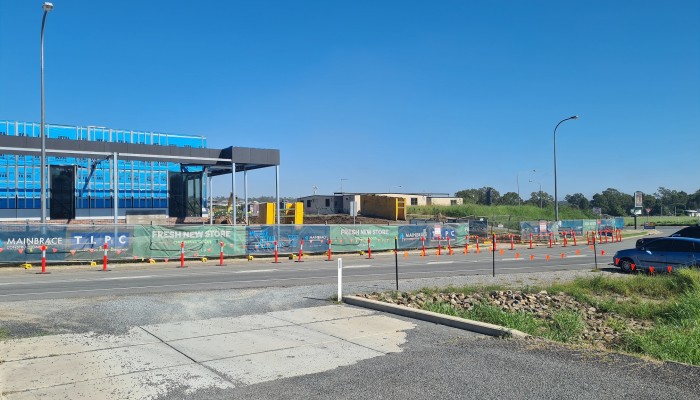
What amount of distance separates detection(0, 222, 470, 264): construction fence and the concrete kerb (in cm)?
1553

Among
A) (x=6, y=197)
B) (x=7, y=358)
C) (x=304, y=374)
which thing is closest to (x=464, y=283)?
(x=304, y=374)

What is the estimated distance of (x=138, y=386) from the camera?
6570 millimetres

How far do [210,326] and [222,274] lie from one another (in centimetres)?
1170

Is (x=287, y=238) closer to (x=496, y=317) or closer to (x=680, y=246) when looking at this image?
(x=680, y=246)

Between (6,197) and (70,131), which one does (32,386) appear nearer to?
(6,197)

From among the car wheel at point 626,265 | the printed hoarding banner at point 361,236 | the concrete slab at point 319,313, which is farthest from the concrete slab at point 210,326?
the printed hoarding banner at point 361,236

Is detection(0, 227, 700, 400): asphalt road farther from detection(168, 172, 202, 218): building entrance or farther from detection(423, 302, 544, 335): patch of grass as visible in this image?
detection(168, 172, 202, 218): building entrance

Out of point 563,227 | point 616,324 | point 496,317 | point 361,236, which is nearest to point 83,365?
point 496,317

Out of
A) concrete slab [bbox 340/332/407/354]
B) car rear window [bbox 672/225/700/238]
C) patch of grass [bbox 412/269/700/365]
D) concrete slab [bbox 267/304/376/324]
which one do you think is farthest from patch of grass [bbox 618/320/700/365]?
car rear window [bbox 672/225/700/238]

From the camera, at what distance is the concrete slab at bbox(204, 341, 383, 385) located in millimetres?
7125

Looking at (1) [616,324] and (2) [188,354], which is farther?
(1) [616,324]

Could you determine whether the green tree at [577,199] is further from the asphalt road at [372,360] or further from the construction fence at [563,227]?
the asphalt road at [372,360]

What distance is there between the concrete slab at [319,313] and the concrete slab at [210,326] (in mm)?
305

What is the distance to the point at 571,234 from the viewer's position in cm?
5022
